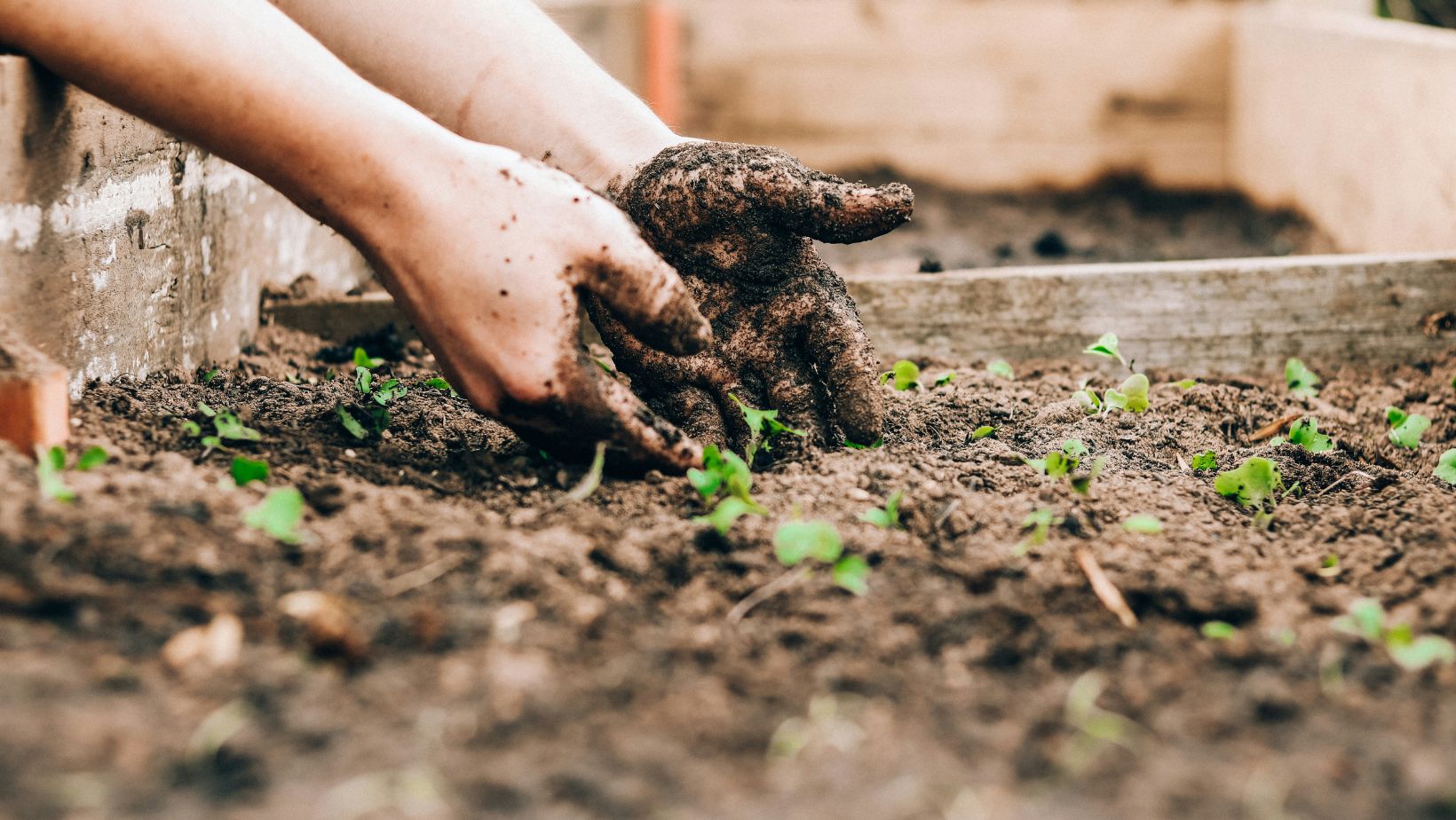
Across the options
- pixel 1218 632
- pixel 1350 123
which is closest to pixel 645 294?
pixel 1218 632

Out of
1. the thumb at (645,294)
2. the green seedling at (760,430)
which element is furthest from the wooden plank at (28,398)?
the green seedling at (760,430)

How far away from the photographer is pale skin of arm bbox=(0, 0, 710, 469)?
1.35 meters

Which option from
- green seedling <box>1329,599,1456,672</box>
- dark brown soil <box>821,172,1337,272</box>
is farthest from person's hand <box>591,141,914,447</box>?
dark brown soil <box>821,172,1337,272</box>

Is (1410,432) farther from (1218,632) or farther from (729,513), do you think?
(729,513)

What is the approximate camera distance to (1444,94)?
8.47ft

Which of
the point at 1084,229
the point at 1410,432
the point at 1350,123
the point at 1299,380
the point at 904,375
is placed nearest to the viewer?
the point at 1410,432

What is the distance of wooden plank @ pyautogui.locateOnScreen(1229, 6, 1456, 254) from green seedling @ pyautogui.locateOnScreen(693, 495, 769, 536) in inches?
81.8

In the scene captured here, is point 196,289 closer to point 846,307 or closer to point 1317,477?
point 846,307

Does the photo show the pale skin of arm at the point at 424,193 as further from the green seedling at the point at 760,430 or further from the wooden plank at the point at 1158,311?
the wooden plank at the point at 1158,311

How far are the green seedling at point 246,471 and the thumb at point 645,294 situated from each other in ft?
1.40

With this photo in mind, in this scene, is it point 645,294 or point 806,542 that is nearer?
point 806,542

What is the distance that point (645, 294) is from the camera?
139cm

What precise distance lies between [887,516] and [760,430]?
359mm

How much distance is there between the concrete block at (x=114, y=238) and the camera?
145 cm
